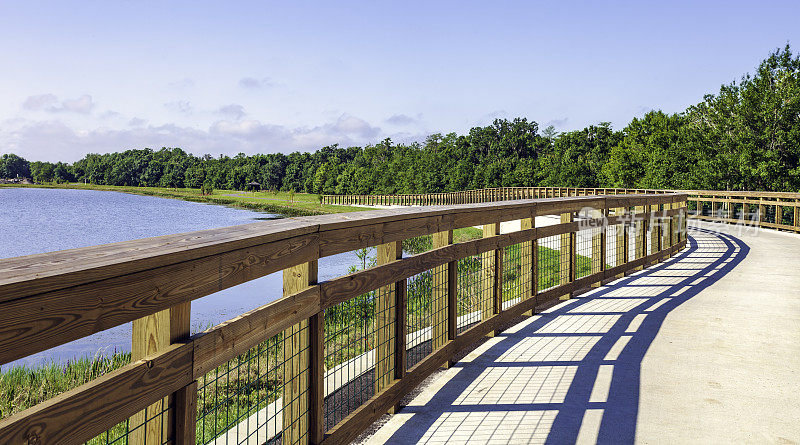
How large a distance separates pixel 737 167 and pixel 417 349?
41157 mm

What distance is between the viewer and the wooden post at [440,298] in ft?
16.4

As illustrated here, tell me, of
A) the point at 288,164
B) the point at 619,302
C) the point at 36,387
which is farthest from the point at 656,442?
the point at 288,164

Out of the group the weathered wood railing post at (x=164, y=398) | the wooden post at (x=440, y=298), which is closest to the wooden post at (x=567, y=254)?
the wooden post at (x=440, y=298)

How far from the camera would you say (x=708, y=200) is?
2530 cm

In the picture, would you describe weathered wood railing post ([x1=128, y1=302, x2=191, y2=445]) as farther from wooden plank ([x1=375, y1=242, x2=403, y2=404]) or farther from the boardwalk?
wooden plank ([x1=375, y1=242, x2=403, y2=404])

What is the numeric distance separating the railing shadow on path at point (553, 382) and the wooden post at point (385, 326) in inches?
12.6

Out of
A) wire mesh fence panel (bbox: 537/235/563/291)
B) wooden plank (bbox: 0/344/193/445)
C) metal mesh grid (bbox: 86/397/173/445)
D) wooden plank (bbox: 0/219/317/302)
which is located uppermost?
wooden plank (bbox: 0/219/317/302)

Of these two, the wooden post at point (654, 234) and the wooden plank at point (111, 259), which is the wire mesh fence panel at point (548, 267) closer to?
the wooden post at point (654, 234)

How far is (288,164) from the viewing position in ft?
Answer: 563

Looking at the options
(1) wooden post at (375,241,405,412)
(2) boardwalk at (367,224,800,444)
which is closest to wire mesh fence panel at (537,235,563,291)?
(2) boardwalk at (367,224,800,444)

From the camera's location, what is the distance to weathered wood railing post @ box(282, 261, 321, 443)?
321 centimetres

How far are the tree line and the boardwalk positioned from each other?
3434cm

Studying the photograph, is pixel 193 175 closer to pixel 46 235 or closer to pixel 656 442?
pixel 46 235

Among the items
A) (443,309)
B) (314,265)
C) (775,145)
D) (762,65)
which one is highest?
(762,65)
